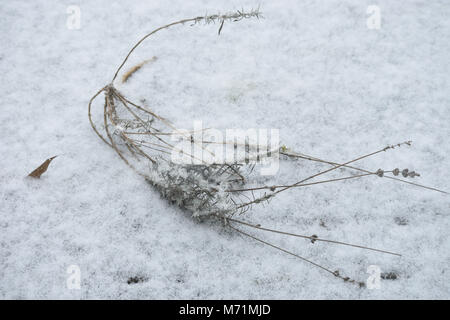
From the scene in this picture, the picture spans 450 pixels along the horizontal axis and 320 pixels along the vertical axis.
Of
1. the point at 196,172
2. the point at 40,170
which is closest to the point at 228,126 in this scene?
the point at 196,172

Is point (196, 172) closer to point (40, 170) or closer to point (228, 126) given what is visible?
point (228, 126)

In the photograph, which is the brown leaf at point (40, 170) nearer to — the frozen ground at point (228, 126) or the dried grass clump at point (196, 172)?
the frozen ground at point (228, 126)

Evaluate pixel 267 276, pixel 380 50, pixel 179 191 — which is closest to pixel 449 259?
pixel 267 276

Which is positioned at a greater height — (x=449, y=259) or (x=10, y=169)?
(x=10, y=169)

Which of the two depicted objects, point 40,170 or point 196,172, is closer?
point 196,172

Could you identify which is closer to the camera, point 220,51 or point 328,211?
point 328,211

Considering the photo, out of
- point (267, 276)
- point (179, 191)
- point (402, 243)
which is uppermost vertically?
point (179, 191)

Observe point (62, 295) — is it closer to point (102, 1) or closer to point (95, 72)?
point (95, 72)
